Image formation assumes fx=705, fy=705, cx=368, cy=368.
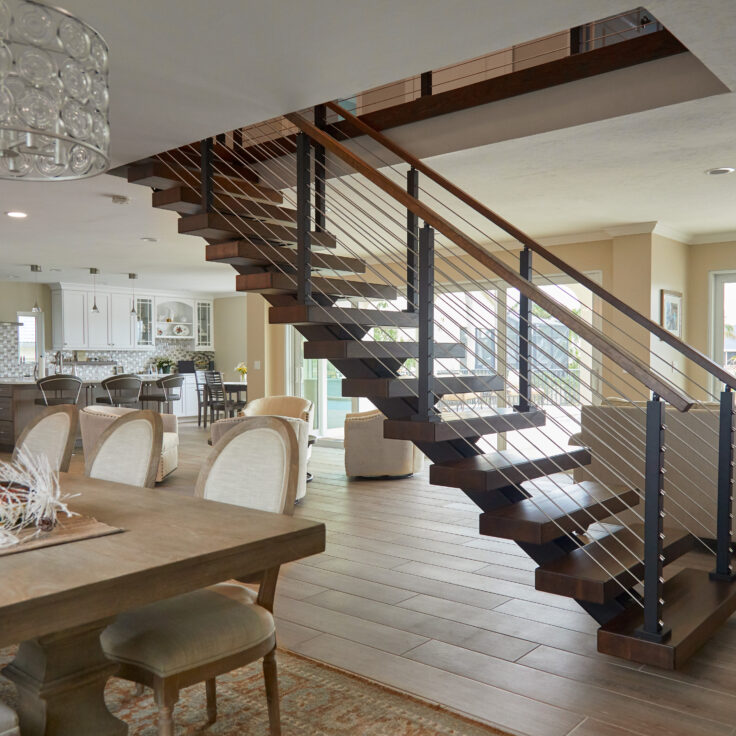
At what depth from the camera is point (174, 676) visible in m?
1.80

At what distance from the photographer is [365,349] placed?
11.3 feet

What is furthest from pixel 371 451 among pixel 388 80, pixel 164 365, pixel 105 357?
pixel 105 357

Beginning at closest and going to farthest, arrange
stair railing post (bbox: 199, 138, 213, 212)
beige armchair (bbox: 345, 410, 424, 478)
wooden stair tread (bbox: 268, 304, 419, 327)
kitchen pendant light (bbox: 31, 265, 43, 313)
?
1. wooden stair tread (bbox: 268, 304, 419, 327)
2. stair railing post (bbox: 199, 138, 213, 212)
3. beige armchair (bbox: 345, 410, 424, 478)
4. kitchen pendant light (bbox: 31, 265, 43, 313)

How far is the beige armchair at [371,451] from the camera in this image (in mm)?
6781

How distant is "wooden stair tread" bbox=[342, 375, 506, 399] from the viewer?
3150mm

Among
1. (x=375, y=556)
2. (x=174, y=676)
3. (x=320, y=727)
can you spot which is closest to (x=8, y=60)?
(x=174, y=676)

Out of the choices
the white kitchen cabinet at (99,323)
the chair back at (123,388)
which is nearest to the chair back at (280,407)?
the chair back at (123,388)

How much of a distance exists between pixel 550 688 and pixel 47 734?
1711mm

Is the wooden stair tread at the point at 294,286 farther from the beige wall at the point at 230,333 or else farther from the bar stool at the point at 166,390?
the beige wall at the point at 230,333

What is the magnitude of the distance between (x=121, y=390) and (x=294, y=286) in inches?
234

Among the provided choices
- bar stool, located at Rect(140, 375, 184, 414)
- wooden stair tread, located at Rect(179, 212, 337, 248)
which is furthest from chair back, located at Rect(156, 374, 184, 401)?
wooden stair tread, located at Rect(179, 212, 337, 248)

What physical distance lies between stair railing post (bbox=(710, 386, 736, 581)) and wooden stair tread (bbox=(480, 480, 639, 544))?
1.36ft

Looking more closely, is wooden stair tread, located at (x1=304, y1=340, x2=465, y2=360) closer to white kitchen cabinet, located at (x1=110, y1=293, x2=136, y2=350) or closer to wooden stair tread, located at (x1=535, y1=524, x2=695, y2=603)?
wooden stair tread, located at (x1=535, y1=524, x2=695, y2=603)

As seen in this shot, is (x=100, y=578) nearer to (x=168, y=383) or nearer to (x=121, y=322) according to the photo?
(x=168, y=383)
